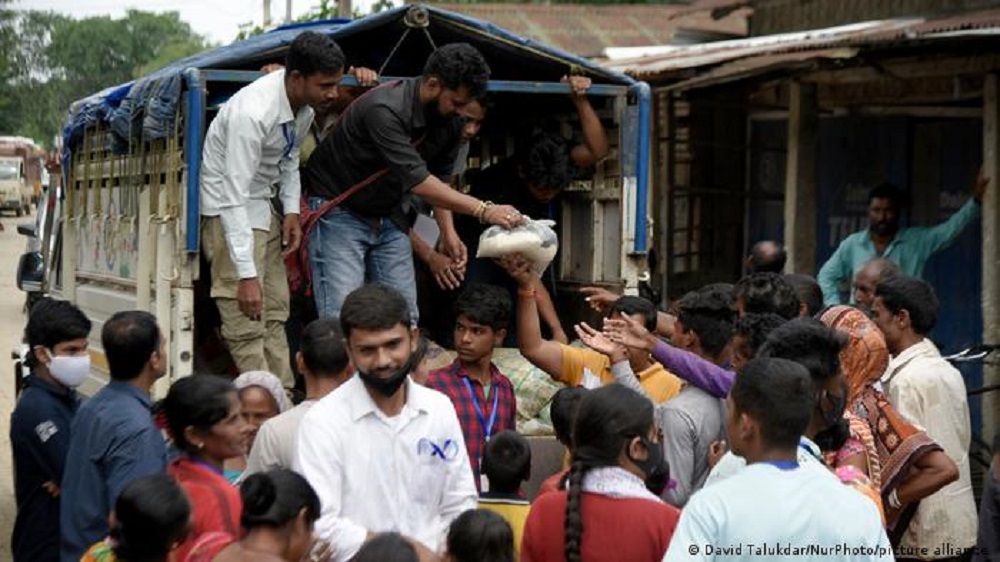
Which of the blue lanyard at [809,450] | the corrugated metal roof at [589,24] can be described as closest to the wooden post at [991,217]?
the blue lanyard at [809,450]

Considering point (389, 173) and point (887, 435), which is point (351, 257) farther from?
point (887, 435)

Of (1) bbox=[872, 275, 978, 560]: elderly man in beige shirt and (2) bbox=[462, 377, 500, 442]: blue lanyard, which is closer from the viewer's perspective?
(2) bbox=[462, 377, 500, 442]: blue lanyard

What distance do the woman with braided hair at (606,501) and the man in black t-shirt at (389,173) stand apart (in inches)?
94.8

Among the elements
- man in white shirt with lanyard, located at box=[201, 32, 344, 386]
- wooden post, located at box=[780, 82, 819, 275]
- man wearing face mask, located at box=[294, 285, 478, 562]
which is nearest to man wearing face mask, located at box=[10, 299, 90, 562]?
man in white shirt with lanyard, located at box=[201, 32, 344, 386]

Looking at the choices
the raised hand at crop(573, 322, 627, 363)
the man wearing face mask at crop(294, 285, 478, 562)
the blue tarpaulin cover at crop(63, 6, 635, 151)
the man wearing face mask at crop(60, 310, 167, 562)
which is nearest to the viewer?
the man wearing face mask at crop(294, 285, 478, 562)

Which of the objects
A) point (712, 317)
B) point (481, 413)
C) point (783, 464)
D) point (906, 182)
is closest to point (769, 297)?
point (712, 317)

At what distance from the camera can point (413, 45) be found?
7664 mm

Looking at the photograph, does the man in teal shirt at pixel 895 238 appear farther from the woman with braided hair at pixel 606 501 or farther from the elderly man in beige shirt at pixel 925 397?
the woman with braided hair at pixel 606 501

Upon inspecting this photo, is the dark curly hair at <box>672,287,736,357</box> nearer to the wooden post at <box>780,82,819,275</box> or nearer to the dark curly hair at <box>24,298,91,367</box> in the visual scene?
the dark curly hair at <box>24,298,91,367</box>

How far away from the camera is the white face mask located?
5.77 m

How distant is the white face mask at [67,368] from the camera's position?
5.77 m

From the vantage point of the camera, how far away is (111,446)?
16.2 ft

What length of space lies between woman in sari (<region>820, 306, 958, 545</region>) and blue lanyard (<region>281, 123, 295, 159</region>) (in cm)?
248

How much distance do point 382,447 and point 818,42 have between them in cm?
572
